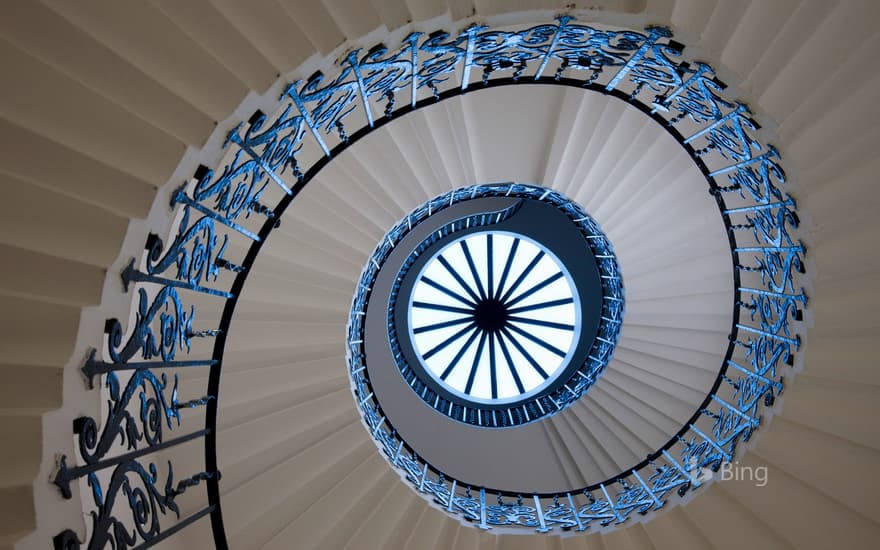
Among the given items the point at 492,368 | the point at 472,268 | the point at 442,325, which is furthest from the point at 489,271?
the point at 492,368

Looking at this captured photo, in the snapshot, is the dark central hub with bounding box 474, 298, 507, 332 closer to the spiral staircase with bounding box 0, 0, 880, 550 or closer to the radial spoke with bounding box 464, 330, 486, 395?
the radial spoke with bounding box 464, 330, 486, 395

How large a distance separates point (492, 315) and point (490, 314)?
0.18 ft

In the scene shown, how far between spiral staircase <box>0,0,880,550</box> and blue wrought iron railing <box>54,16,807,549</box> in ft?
0.41

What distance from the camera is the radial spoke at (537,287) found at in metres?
13.3

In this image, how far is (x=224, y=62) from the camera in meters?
3.15

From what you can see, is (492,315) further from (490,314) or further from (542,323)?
(542,323)

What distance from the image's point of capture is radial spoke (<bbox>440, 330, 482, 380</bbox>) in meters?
13.3

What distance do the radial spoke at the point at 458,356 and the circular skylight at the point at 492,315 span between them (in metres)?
0.02

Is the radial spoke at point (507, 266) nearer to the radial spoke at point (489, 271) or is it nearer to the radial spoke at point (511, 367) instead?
the radial spoke at point (489, 271)

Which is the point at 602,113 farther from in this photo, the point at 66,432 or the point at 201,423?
the point at 66,432

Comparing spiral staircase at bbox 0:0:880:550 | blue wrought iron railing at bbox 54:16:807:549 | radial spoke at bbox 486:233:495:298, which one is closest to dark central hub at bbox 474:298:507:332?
radial spoke at bbox 486:233:495:298

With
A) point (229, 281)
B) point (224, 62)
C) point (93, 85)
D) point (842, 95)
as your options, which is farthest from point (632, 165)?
point (93, 85)

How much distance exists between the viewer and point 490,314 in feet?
44.8

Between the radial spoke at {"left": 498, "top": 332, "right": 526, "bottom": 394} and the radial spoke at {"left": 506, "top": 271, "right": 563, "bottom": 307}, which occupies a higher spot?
the radial spoke at {"left": 506, "top": 271, "right": 563, "bottom": 307}
